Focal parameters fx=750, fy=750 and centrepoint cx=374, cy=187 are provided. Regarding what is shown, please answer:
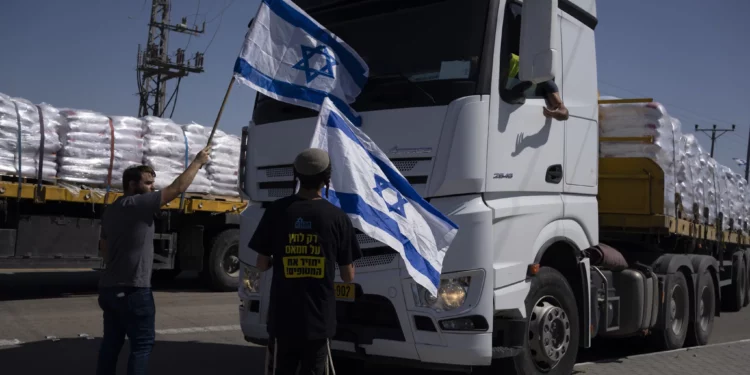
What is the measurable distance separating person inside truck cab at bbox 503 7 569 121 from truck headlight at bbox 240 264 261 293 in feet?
7.56

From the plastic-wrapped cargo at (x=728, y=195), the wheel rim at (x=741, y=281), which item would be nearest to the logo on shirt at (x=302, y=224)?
the plastic-wrapped cargo at (x=728, y=195)

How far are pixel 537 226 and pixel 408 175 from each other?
1062mm

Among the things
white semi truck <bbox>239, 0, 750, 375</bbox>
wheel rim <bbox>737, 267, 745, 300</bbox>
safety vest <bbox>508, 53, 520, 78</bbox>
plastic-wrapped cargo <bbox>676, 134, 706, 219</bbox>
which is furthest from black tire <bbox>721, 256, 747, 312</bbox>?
safety vest <bbox>508, 53, 520, 78</bbox>

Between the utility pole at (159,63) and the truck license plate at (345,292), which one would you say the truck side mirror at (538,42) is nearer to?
the truck license plate at (345,292)

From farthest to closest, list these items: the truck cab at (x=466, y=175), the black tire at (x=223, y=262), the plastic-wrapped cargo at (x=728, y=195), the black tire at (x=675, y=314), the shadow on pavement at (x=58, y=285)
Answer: the black tire at (x=223, y=262) < the shadow on pavement at (x=58, y=285) < the plastic-wrapped cargo at (x=728, y=195) < the black tire at (x=675, y=314) < the truck cab at (x=466, y=175)

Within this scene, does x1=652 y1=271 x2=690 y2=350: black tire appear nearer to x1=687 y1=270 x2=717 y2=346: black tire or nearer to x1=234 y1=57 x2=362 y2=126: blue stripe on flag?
x1=687 y1=270 x2=717 y2=346: black tire

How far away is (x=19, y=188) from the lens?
33.8 ft

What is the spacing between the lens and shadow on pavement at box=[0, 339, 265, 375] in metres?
6.70

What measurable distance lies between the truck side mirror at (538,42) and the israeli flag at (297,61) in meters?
1.16

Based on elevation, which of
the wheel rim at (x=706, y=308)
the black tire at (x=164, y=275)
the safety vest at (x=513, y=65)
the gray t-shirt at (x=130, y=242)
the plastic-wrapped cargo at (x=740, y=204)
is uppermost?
the safety vest at (x=513, y=65)

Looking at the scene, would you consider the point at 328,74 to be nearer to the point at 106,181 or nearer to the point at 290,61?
the point at 290,61

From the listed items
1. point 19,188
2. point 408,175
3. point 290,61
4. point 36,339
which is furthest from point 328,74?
point 19,188

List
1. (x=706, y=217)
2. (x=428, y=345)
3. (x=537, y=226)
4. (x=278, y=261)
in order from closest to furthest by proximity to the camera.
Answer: (x=278, y=261) → (x=428, y=345) → (x=537, y=226) → (x=706, y=217)

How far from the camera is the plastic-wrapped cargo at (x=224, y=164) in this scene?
42.8 feet
